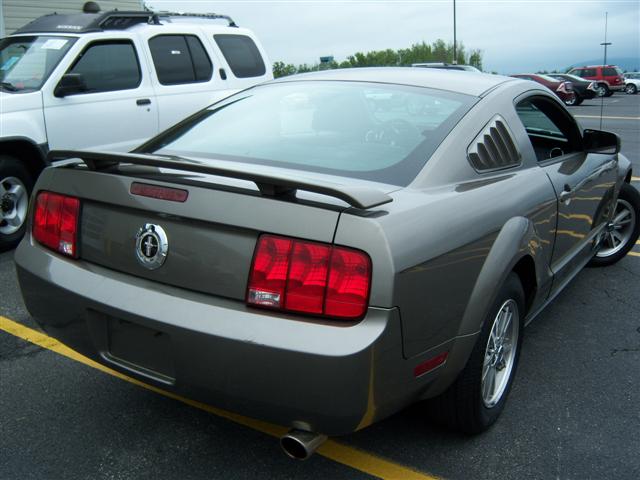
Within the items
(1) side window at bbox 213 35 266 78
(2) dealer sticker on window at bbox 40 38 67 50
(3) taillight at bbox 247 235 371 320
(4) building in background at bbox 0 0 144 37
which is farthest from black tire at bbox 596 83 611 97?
(4) building in background at bbox 0 0 144 37

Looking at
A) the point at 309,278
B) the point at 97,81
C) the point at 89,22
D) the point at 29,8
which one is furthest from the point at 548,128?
the point at 29,8

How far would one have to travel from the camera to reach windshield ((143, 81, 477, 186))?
8.99 ft

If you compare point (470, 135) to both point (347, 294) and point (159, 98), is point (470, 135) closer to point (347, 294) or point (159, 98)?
point (347, 294)

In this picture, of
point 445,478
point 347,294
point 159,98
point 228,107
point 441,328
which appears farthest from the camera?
point 159,98

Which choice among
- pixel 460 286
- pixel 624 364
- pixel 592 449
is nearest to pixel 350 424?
pixel 460 286

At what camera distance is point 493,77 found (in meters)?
3.56

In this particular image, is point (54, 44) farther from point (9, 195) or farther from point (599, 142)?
point (599, 142)

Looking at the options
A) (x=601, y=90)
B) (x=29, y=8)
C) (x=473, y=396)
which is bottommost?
(x=473, y=396)

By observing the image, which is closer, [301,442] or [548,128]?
[301,442]

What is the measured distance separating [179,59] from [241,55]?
1.06 meters

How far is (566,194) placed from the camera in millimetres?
3559

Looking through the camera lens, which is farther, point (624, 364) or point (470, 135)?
point (624, 364)

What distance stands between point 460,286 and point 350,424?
2.18 ft

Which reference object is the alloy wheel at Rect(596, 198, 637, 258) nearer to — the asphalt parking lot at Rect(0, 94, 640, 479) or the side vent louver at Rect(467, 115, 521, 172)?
the asphalt parking lot at Rect(0, 94, 640, 479)
